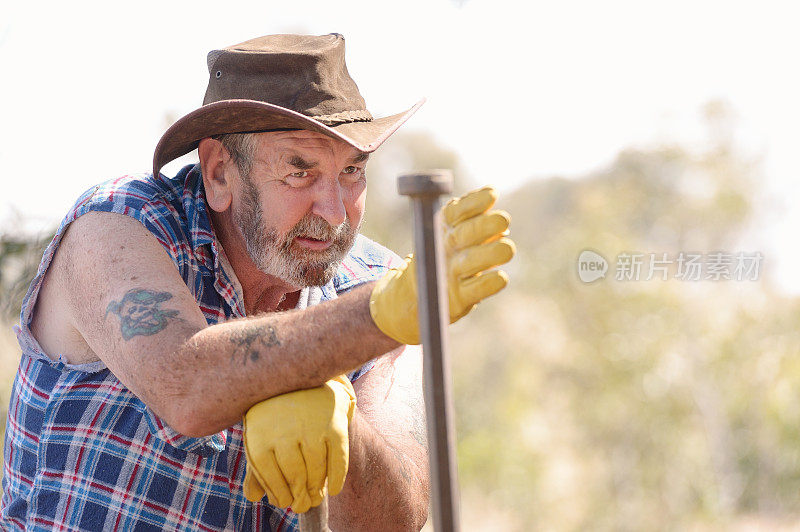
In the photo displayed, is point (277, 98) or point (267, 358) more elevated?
point (277, 98)

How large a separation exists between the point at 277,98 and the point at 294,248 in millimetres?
424

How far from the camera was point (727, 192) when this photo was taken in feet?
56.9

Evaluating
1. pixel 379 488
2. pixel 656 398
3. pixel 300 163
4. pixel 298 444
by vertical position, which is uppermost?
pixel 300 163

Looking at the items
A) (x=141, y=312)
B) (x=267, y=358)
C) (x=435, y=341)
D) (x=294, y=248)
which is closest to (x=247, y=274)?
(x=294, y=248)

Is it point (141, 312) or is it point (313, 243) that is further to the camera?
point (313, 243)

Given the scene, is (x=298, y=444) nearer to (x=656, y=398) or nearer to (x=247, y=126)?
(x=247, y=126)

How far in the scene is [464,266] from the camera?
177 centimetres

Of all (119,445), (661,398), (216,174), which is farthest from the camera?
(661,398)

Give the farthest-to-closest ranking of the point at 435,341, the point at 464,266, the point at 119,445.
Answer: the point at 119,445 → the point at 464,266 → the point at 435,341

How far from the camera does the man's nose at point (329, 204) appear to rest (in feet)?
7.94

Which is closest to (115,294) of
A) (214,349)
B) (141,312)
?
(141,312)

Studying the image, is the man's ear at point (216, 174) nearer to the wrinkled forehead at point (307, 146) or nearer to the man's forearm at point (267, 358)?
the wrinkled forehead at point (307, 146)

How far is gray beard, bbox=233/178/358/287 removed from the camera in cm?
247

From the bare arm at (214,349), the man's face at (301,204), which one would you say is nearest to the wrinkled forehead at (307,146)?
the man's face at (301,204)
